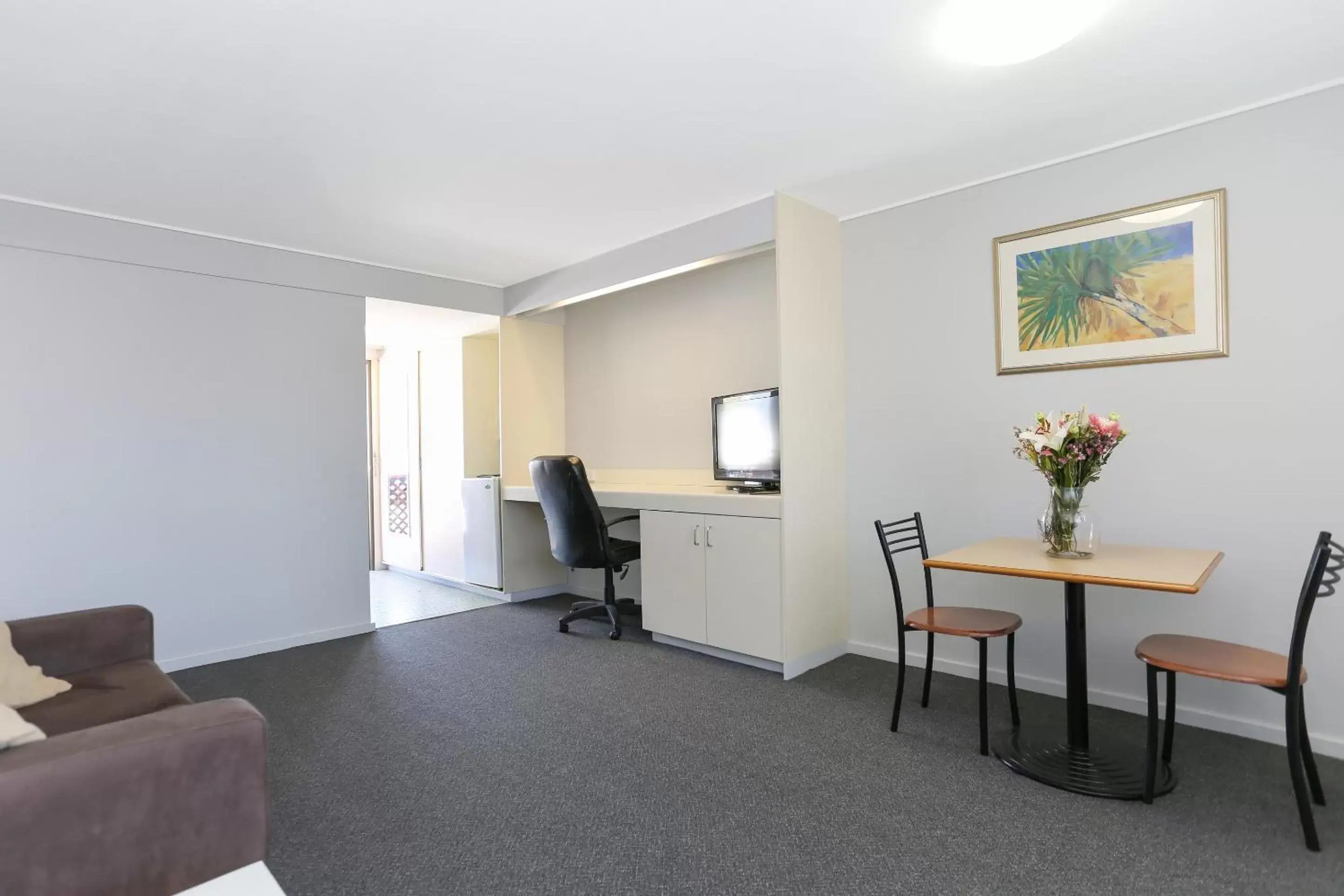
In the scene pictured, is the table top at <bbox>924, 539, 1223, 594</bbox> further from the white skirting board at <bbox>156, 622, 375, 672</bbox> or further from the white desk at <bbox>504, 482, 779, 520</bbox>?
the white skirting board at <bbox>156, 622, 375, 672</bbox>

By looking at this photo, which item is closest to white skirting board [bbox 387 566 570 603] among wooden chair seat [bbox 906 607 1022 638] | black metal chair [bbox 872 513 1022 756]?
black metal chair [bbox 872 513 1022 756]

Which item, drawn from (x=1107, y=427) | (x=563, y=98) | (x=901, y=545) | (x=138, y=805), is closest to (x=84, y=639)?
(x=138, y=805)

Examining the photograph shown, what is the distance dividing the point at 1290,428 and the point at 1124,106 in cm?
134

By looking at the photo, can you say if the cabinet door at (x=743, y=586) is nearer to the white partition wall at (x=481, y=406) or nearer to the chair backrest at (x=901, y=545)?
the chair backrest at (x=901, y=545)

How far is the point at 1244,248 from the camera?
2674 millimetres

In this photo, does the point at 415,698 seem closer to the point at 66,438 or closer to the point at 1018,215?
the point at 66,438

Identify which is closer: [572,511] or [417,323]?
[572,511]

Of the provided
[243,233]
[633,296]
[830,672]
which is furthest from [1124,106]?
[243,233]

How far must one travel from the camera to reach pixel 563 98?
2.49 meters

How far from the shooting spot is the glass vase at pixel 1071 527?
8.11ft

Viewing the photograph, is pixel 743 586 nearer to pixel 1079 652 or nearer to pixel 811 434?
pixel 811 434

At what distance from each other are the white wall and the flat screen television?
7.52 feet

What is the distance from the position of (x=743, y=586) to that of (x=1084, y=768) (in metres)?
1.64

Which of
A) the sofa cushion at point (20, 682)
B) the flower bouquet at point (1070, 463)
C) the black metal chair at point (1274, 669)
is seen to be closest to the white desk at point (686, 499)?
the flower bouquet at point (1070, 463)
